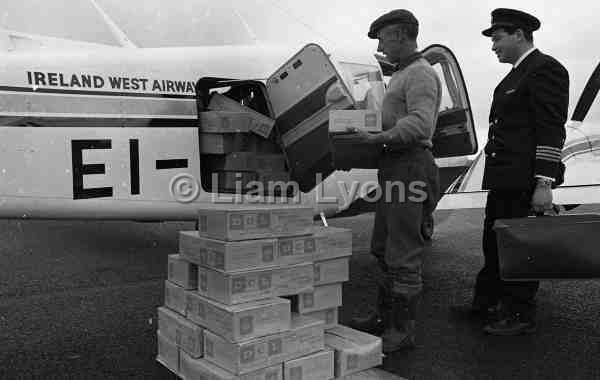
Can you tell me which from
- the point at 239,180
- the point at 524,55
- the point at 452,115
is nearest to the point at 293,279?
the point at 239,180

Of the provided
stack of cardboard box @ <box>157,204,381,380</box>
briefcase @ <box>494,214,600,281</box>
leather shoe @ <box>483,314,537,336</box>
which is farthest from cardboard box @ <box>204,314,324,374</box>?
leather shoe @ <box>483,314,537,336</box>

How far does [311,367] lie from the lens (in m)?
2.62

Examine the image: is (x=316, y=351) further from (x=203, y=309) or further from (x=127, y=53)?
(x=127, y=53)

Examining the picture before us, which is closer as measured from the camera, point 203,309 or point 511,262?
point 203,309

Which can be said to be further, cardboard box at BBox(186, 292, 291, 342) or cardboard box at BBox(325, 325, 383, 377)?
cardboard box at BBox(325, 325, 383, 377)

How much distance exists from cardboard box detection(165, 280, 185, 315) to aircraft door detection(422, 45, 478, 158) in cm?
234

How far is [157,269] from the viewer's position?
5.50 meters

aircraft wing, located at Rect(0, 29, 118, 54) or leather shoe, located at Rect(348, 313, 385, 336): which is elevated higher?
aircraft wing, located at Rect(0, 29, 118, 54)

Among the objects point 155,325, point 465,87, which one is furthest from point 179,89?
point 465,87

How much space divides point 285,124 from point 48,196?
1.69 meters

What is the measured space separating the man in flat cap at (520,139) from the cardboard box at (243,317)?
152 centimetres

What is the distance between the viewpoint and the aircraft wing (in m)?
Result: 3.63

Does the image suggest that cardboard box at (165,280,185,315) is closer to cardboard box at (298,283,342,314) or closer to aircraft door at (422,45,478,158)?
cardboard box at (298,283,342,314)

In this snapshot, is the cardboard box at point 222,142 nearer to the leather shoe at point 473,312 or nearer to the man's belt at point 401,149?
the man's belt at point 401,149
